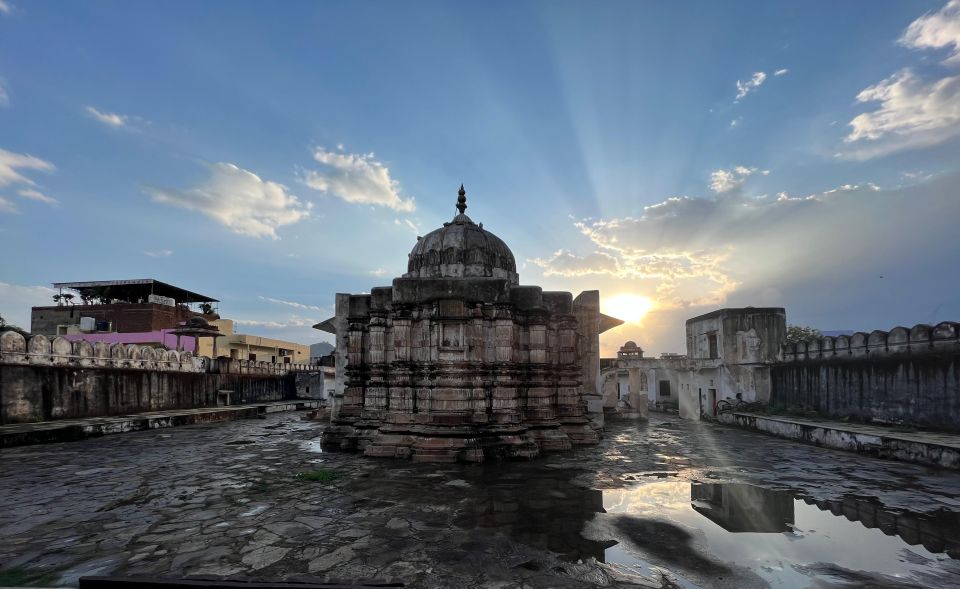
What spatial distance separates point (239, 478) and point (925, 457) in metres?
15.2

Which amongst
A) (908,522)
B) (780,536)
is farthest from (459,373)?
(908,522)

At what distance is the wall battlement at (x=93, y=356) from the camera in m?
16.5

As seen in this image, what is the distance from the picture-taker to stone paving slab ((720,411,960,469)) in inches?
416

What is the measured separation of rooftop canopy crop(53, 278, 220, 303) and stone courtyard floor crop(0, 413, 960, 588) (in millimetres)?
38419

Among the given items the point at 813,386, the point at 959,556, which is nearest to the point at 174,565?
the point at 959,556

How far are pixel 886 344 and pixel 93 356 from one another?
99.1 feet

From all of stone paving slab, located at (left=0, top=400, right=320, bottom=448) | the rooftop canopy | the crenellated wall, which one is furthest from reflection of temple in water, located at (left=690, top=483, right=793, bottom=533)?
the rooftop canopy

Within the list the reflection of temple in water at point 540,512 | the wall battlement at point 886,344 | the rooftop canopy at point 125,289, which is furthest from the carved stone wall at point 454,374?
the rooftop canopy at point 125,289

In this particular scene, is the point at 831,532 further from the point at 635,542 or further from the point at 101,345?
the point at 101,345

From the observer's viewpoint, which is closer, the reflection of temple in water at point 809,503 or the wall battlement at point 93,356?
the reflection of temple in water at point 809,503

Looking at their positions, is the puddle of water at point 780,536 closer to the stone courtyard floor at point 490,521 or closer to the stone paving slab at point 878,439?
the stone courtyard floor at point 490,521

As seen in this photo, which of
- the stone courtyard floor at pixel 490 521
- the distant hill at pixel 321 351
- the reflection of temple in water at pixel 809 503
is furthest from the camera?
the distant hill at pixel 321 351

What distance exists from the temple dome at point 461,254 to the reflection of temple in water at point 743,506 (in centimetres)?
932

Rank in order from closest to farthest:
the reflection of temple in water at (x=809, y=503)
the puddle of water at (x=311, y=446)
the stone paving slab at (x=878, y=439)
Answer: the reflection of temple in water at (x=809, y=503) → the stone paving slab at (x=878, y=439) → the puddle of water at (x=311, y=446)
